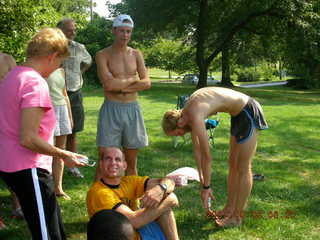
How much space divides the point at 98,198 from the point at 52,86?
1893mm

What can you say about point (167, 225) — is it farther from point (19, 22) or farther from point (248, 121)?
point (19, 22)

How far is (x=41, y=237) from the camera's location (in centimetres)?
234

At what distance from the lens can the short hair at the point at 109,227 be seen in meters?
2.32

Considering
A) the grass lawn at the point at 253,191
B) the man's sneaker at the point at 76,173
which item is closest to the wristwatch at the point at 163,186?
the grass lawn at the point at 253,191

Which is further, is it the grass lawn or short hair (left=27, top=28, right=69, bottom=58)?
the grass lawn

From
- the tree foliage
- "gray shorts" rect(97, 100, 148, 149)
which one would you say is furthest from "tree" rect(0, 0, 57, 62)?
"gray shorts" rect(97, 100, 148, 149)

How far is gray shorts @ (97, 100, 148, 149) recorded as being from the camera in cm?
412

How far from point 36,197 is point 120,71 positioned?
2.11m

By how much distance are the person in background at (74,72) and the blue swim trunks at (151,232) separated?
2.60 meters

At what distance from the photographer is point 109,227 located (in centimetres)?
235

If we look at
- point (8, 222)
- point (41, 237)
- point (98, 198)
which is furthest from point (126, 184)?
point (8, 222)

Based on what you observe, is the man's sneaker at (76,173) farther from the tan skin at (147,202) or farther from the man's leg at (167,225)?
the man's leg at (167,225)

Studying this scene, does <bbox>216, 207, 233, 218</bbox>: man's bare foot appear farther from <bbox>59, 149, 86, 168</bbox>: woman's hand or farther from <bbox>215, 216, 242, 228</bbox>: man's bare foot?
<bbox>59, 149, 86, 168</bbox>: woman's hand

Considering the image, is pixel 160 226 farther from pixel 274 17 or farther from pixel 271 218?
pixel 274 17
